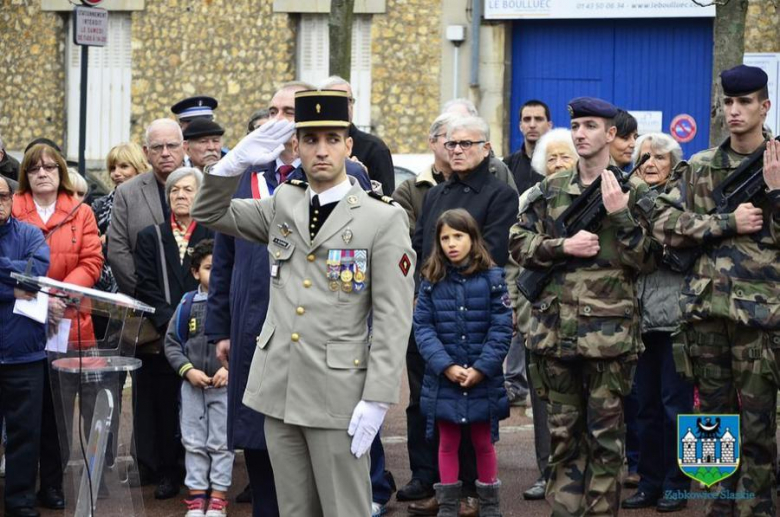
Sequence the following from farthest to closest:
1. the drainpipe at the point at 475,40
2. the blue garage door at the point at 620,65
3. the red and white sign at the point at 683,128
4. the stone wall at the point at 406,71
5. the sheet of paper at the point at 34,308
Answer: the stone wall at the point at 406,71
the drainpipe at the point at 475,40
the blue garage door at the point at 620,65
the red and white sign at the point at 683,128
the sheet of paper at the point at 34,308

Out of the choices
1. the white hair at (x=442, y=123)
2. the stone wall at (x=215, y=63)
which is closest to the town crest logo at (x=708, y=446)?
the white hair at (x=442, y=123)

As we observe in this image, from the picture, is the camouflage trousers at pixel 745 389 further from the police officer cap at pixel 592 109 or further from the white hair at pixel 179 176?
the white hair at pixel 179 176

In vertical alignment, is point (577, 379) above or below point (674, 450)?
above

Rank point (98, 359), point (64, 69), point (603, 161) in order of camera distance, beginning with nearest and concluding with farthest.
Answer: point (98, 359) → point (603, 161) → point (64, 69)

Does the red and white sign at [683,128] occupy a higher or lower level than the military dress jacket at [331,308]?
higher

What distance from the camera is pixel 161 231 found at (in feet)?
28.2

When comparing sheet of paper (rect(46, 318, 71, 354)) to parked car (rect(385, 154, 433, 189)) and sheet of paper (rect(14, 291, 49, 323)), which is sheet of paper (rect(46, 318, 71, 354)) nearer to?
sheet of paper (rect(14, 291, 49, 323))

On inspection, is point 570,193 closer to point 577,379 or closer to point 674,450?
point 577,379

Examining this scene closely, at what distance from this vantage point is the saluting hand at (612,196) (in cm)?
661

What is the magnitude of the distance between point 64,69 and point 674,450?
18.8 m

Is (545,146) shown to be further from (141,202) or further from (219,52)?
(219,52)

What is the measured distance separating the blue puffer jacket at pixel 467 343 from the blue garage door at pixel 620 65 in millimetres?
14974

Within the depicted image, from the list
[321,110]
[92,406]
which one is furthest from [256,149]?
[92,406]

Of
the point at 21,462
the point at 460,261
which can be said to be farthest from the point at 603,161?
the point at 21,462
